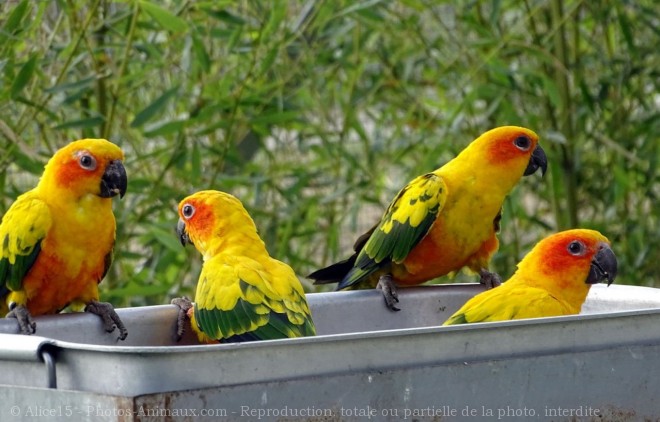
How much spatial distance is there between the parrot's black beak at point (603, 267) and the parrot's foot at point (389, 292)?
0.41 m

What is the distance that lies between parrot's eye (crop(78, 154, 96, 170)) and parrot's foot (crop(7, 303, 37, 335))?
1.14ft

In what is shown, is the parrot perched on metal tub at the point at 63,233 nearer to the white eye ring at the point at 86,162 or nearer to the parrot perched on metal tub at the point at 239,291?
the white eye ring at the point at 86,162

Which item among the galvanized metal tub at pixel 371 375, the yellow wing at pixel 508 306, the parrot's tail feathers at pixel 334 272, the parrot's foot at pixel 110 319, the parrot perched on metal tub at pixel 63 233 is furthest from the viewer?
the parrot's tail feathers at pixel 334 272

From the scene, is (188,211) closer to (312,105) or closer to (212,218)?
(212,218)

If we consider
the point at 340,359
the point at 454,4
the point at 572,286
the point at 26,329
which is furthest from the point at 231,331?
the point at 454,4

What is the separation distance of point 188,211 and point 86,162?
0.96ft

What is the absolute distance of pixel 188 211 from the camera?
222 cm

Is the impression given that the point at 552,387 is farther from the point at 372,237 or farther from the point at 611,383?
the point at 372,237

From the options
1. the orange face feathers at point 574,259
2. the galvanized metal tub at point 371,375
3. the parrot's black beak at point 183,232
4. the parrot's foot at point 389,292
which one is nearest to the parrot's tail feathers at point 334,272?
the parrot's foot at point 389,292

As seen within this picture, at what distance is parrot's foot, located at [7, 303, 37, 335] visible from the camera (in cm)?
176

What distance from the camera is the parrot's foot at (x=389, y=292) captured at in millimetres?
2143

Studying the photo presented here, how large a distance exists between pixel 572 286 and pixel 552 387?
767 millimetres

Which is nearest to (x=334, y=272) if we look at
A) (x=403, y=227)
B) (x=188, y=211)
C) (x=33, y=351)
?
(x=403, y=227)

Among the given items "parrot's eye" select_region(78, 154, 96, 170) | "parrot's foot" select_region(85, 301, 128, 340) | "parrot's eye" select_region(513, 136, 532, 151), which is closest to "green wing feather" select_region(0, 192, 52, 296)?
"parrot's eye" select_region(78, 154, 96, 170)
